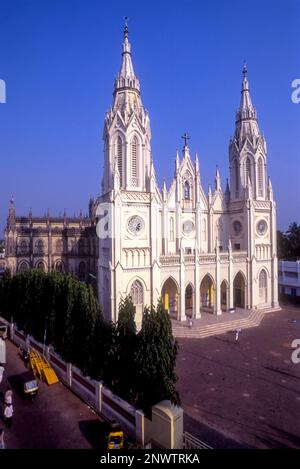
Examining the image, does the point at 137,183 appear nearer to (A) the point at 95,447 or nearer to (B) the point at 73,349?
(B) the point at 73,349

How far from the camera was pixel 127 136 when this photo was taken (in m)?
27.7

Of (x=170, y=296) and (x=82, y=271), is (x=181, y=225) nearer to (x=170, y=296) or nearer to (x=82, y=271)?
(x=170, y=296)

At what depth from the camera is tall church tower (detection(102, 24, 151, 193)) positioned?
2778 centimetres

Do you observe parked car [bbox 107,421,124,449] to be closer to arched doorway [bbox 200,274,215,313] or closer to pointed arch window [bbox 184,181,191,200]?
arched doorway [bbox 200,274,215,313]

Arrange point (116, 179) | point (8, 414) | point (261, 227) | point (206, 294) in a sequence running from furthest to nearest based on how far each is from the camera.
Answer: point (261, 227), point (206, 294), point (116, 179), point (8, 414)

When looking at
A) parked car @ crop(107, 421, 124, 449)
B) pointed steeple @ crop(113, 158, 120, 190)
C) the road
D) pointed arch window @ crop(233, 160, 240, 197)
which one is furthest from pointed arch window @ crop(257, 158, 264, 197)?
parked car @ crop(107, 421, 124, 449)

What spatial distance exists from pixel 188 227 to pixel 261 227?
29.6ft

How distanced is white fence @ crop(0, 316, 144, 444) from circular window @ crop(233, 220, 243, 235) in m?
25.4

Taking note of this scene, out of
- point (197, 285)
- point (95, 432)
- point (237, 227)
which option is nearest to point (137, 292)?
point (197, 285)

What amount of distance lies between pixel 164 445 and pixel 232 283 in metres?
24.4

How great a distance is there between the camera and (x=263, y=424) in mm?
13086

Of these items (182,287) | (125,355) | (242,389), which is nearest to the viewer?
(125,355)

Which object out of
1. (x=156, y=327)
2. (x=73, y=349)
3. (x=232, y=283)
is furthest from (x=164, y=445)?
(x=232, y=283)

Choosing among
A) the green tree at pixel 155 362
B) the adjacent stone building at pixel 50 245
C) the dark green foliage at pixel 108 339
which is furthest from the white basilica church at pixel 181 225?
the adjacent stone building at pixel 50 245
